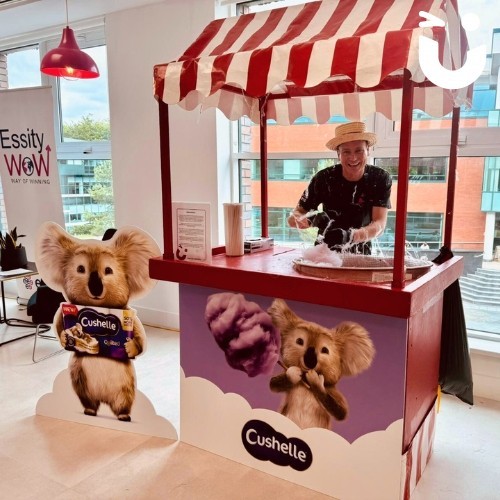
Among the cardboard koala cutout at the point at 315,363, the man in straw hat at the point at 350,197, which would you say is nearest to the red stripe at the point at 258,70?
the man in straw hat at the point at 350,197

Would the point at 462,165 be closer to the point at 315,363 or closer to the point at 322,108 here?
the point at 322,108

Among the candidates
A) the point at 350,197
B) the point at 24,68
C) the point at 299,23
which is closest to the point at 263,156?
the point at 350,197

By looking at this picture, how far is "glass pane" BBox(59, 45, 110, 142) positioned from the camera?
15.3ft

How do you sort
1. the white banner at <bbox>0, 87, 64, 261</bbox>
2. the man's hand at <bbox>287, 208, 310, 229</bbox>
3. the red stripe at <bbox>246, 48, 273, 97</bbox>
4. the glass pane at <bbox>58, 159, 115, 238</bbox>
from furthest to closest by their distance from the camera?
the glass pane at <bbox>58, 159, 115, 238</bbox> → the white banner at <bbox>0, 87, 64, 261</bbox> → the man's hand at <bbox>287, 208, 310, 229</bbox> → the red stripe at <bbox>246, 48, 273, 97</bbox>

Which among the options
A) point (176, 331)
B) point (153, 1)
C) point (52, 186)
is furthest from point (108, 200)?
point (153, 1)

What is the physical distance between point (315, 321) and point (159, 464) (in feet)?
3.49

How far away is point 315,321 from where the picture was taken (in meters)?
2.07

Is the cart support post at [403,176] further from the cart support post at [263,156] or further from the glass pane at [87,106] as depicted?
the glass pane at [87,106]

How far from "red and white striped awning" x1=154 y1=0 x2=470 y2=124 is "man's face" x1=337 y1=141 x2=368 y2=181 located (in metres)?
0.40

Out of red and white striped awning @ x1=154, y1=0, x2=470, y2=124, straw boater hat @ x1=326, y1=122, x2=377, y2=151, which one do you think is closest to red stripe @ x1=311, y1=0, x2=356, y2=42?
red and white striped awning @ x1=154, y1=0, x2=470, y2=124

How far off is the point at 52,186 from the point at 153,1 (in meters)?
1.75

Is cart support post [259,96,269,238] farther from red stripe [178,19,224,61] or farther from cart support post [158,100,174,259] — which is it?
cart support post [158,100,174,259]

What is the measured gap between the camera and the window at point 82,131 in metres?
4.72

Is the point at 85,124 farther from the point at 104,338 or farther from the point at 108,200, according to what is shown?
the point at 104,338
